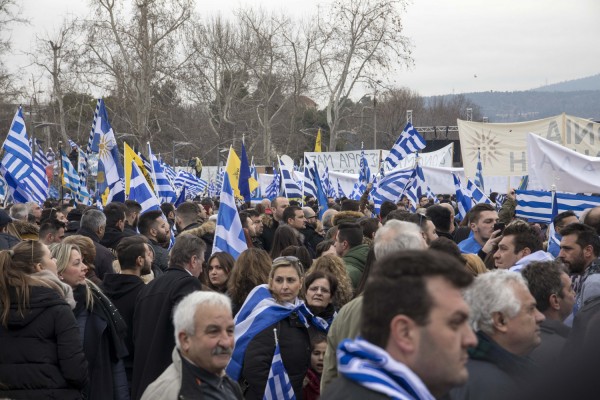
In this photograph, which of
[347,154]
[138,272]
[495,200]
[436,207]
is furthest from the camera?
[347,154]

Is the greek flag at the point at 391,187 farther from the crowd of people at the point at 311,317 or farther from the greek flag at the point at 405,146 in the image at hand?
the crowd of people at the point at 311,317

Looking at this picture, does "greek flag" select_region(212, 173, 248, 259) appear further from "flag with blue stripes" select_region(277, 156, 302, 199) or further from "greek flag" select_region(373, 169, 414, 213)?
"flag with blue stripes" select_region(277, 156, 302, 199)

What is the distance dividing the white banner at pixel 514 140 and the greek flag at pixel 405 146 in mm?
856

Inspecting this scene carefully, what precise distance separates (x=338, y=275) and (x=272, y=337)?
84 centimetres

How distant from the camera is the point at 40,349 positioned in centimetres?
513

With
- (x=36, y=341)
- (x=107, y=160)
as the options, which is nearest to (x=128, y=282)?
(x=36, y=341)

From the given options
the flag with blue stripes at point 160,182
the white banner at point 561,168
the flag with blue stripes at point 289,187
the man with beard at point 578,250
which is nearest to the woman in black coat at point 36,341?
the man with beard at point 578,250

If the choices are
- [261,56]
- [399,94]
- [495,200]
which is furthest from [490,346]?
[399,94]

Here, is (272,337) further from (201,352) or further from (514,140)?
(514,140)

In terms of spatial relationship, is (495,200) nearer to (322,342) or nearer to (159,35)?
(322,342)

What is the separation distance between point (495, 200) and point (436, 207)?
446 inches

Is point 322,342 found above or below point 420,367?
below

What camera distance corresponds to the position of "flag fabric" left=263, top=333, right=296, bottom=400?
16.9ft

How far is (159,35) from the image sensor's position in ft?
129
